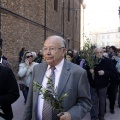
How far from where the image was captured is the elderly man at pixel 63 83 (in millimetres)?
2826

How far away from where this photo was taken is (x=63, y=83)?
2.84 meters

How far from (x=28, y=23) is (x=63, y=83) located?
15.7 meters

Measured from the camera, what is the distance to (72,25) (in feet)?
120

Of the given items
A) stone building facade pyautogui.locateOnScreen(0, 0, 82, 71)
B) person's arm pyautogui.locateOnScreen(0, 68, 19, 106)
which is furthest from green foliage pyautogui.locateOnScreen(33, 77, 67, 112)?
stone building facade pyautogui.locateOnScreen(0, 0, 82, 71)

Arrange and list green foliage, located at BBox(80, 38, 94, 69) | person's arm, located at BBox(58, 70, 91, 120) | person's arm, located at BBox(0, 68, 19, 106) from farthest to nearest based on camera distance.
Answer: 1. green foliage, located at BBox(80, 38, 94, 69)
2. person's arm, located at BBox(0, 68, 19, 106)
3. person's arm, located at BBox(58, 70, 91, 120)

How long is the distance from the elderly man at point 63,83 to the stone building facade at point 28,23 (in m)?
11.4

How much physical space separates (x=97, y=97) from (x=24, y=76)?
2.05 meters

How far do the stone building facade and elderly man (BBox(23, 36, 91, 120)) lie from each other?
37.5 feet

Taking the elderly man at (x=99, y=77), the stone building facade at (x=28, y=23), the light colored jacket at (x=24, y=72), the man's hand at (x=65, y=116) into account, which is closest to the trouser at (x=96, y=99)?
the elderly man at (x=99, y=77)

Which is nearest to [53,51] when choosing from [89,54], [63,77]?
[63,77]

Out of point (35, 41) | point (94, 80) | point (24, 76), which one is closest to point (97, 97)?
point (94, 80)

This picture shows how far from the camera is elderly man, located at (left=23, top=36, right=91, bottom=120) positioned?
2826mm

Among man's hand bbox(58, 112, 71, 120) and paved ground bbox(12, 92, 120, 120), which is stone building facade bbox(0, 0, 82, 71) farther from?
man's hand bbox(58, 112, 71, 120)

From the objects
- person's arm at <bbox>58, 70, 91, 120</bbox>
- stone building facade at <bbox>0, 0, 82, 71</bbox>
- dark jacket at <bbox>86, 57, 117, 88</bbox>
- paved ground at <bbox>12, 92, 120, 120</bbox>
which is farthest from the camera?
stone building facade at <bbox>0, 0, 82, 71</bbox>
